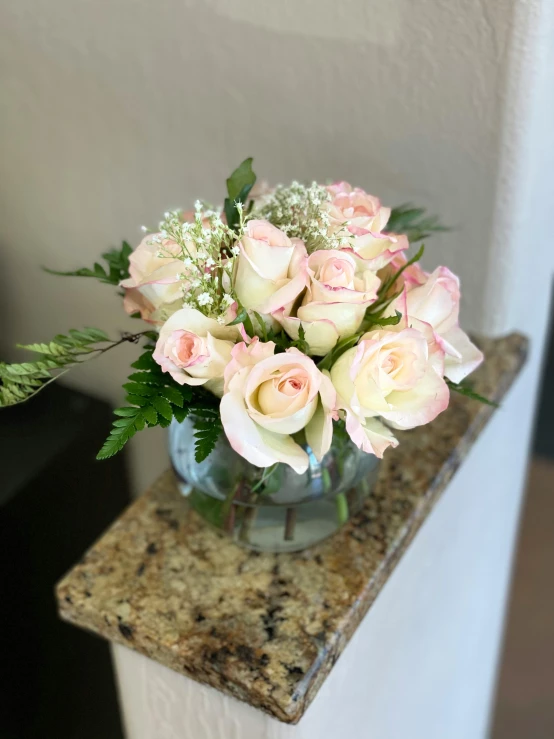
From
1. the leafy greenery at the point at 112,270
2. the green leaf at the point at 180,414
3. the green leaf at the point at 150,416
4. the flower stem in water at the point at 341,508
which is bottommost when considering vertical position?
the flower stem in water at the point at 341,508

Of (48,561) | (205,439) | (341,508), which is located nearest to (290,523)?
(341,508)

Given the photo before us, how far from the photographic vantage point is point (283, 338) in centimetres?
55

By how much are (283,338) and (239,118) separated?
0.43 meters

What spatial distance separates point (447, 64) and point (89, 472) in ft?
2.16

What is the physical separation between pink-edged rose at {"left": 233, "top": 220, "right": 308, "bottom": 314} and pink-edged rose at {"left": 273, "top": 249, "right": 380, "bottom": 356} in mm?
12

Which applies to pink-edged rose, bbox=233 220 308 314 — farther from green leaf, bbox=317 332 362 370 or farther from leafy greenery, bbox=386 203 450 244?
leafy greenery, bbox=386 203 450 244

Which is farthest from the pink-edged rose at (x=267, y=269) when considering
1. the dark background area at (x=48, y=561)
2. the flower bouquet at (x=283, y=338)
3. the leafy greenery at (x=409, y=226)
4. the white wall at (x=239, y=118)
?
the dark background area at (x=48, y=561)

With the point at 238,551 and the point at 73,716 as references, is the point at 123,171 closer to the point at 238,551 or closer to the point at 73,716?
the point at 238,551

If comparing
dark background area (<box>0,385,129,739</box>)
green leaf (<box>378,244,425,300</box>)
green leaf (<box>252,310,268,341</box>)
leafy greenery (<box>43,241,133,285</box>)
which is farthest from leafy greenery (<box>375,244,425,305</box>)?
dark background area (<box>0,385,129,739</box>)

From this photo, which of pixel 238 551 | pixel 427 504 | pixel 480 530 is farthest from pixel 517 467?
pixel 238 551

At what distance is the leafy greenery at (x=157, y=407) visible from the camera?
50cm

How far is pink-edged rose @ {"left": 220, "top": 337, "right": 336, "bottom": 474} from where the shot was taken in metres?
0.50

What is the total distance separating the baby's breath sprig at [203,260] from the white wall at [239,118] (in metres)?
0.34

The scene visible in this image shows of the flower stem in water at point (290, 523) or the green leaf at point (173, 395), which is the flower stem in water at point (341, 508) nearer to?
the flower stem in water at point (290, 523)
